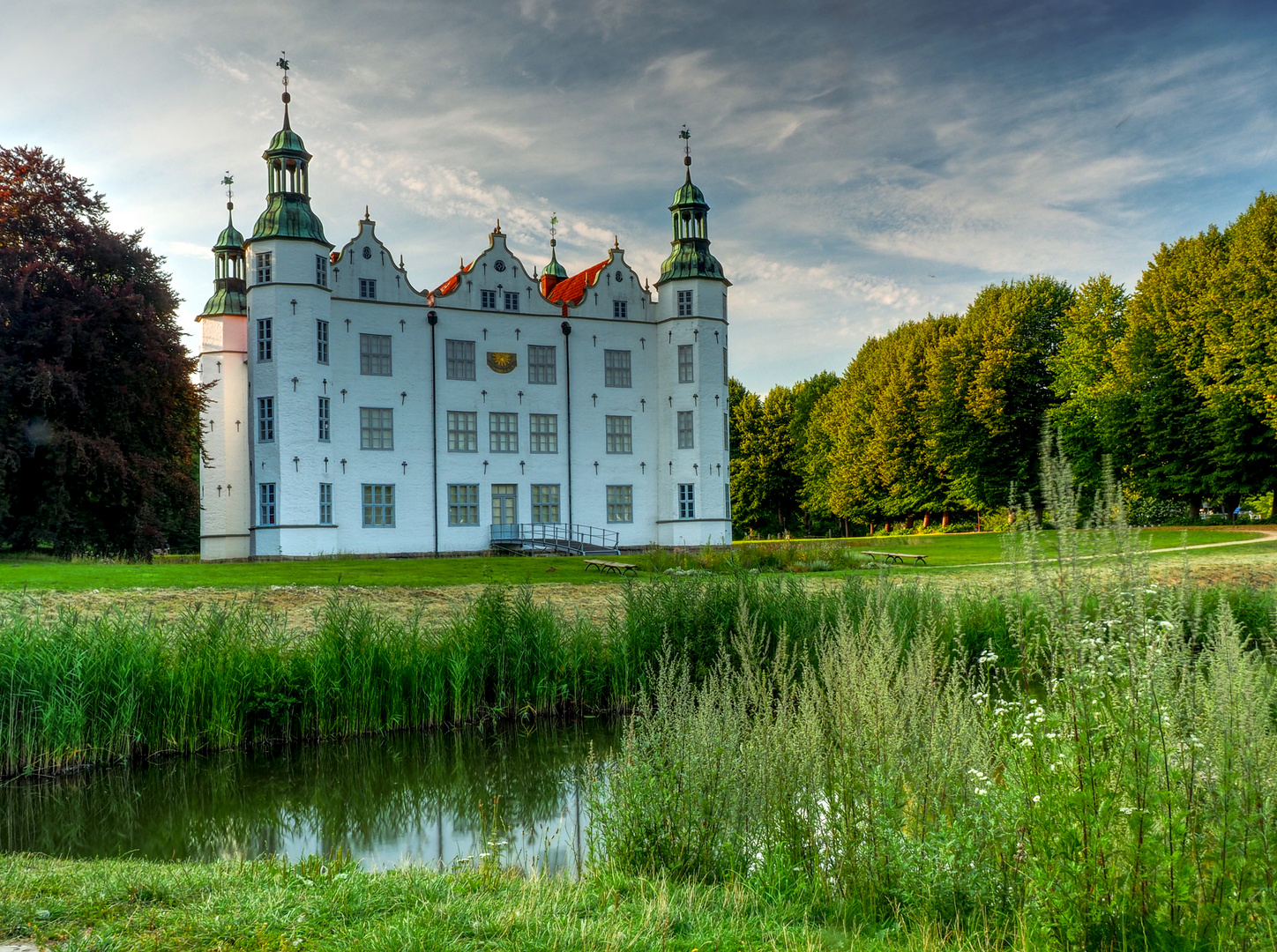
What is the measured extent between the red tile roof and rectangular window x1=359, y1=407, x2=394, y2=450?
8593 mm

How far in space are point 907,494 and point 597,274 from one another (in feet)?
73.1

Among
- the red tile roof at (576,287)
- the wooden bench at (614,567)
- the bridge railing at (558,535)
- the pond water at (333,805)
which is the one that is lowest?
the pond water at (333,805)

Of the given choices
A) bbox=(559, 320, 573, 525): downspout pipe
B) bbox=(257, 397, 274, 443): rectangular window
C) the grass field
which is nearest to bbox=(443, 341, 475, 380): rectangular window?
bbox=(559, 320, 573, 525): downspout pipe

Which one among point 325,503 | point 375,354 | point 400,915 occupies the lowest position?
point 400,915

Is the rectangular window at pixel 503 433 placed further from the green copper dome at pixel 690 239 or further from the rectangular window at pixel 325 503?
the green copper dome at pixel 690 239

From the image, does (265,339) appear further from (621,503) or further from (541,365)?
(621,503)

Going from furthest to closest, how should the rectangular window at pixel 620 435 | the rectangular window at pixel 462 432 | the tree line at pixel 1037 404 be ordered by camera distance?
the rectangular window at pixel 620 435, the rectangular window at pixel 462 432, the tree line at pixel 1037 404

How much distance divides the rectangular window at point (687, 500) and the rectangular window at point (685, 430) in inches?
61.6

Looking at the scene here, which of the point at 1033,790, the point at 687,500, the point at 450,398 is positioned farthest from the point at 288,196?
the point at 1033,790

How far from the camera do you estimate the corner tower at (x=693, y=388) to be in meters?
37.1

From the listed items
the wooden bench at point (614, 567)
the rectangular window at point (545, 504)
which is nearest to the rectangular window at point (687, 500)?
the rectangular window at point (545, 504)

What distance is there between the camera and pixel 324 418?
33.1 metres

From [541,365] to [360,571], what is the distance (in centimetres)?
1628

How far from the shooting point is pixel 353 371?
1341 inches
